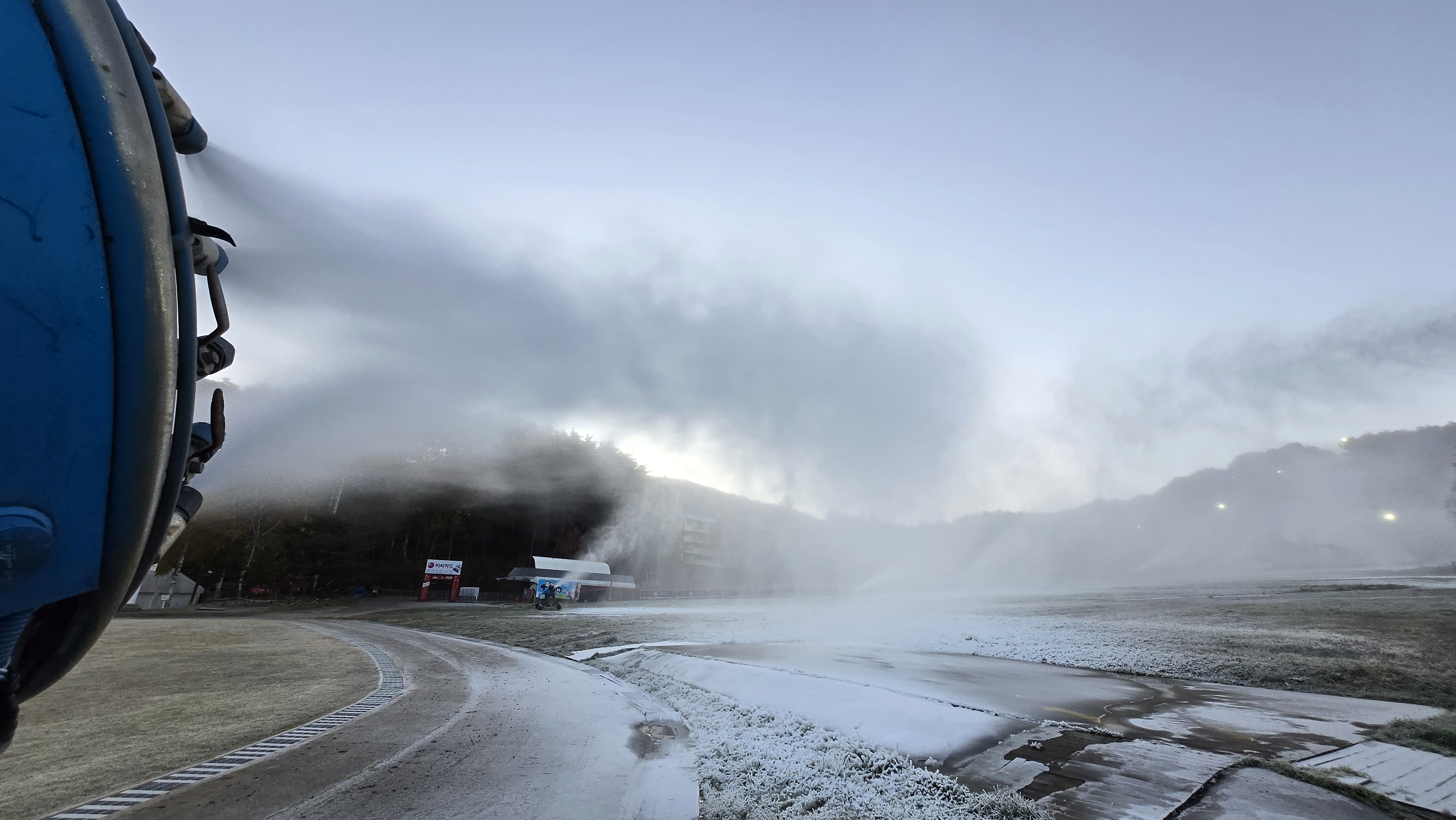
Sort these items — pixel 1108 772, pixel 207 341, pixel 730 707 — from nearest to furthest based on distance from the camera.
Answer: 1. pixel 207 341
2. pixel 1108 772
3. pixel 730 707

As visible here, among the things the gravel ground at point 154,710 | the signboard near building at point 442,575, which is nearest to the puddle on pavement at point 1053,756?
the gravel ground at point 154,710

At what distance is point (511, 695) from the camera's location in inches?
394

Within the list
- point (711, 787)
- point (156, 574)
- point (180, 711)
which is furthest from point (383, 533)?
point (711, 787)

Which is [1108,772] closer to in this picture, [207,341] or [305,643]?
[207,341]

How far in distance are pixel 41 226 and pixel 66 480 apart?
0.90 m

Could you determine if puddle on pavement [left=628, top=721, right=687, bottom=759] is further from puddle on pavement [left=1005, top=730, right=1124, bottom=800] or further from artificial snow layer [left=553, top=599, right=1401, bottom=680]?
artificial snow layer [left=553, top=599, right=1401, bottom=680]

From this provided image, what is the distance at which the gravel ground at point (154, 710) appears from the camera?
530 cm

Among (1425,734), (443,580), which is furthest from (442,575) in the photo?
(1425,734)

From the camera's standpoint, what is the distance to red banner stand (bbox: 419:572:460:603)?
161 feet

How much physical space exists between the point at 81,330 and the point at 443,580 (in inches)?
2251

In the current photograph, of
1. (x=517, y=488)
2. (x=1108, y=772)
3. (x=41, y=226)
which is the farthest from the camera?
(x=517, y=488)

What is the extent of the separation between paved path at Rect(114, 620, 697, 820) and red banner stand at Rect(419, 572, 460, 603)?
4499 cm

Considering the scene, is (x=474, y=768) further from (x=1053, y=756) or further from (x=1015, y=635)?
(x=1015, y=635)

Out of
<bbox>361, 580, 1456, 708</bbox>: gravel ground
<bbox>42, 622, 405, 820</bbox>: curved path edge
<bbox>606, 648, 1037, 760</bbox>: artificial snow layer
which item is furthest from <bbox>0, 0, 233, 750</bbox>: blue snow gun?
<bbox>361, 580, 1456, 708</bbox>: gravel ground
